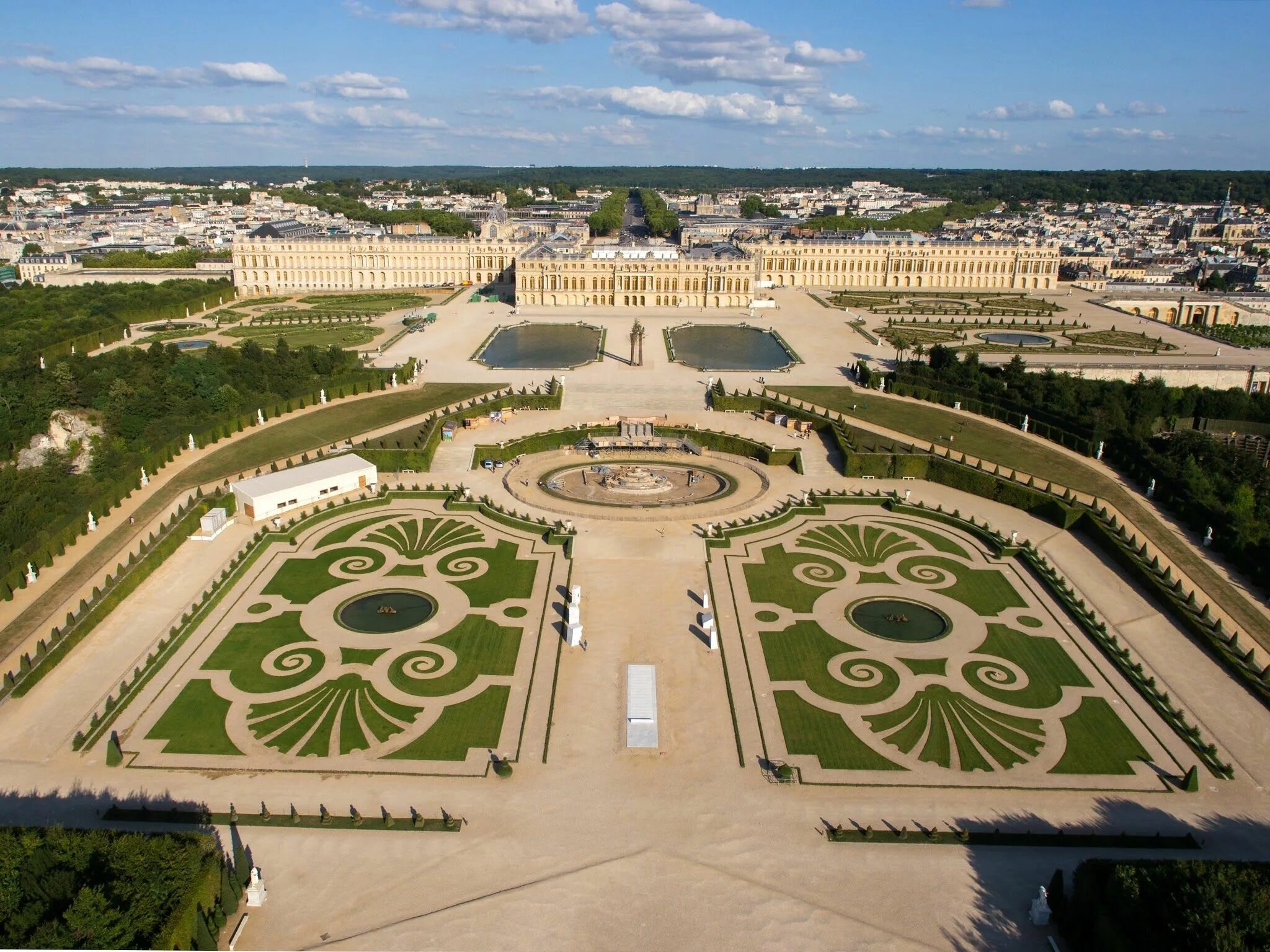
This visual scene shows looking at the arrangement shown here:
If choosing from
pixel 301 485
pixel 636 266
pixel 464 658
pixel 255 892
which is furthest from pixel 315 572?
pixel 636 266

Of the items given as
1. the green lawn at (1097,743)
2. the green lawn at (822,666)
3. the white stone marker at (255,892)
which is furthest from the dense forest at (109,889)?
the green lawn at (1097,743)

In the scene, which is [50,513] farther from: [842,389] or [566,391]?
[842,389]

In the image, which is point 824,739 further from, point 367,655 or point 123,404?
point 123,404

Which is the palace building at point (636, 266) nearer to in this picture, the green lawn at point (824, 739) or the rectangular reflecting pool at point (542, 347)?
the rectangular reflecting pool at point (542, 347)

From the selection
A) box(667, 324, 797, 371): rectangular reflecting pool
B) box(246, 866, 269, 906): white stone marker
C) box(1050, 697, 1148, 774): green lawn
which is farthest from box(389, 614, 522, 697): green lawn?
box(667, 324, 797, 371): rectangular reflecting pool

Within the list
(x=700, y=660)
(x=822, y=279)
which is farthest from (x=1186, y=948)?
(x=822, y=279)

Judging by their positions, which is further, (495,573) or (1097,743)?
(495,573)
